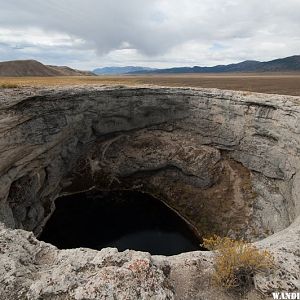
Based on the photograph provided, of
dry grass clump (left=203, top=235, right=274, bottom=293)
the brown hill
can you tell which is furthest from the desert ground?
the brown hill

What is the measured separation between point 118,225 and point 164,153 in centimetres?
1124

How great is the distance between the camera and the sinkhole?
3219cm

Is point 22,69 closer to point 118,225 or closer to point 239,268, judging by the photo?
point 118,225

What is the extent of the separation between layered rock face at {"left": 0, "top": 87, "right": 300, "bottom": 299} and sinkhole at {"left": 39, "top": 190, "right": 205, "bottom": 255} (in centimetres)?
124

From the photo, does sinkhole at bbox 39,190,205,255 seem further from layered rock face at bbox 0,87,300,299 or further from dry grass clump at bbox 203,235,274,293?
dry grass clump at bbox 203,235,274,293

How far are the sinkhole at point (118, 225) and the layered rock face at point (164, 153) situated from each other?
124 centimetres

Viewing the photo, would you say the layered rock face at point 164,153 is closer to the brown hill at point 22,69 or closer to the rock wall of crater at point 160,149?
the rock wall of crater at point 160,149

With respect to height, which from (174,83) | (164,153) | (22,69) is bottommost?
(164,153)

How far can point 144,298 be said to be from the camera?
10.9m

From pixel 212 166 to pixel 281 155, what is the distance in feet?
29.2

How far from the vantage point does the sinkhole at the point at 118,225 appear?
3219 centimetres

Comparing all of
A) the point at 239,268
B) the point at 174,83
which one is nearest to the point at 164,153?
the point at 239,268

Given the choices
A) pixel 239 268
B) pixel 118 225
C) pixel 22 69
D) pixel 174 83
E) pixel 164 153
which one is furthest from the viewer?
pixel 22 69

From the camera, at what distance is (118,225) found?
36219 millimetres
